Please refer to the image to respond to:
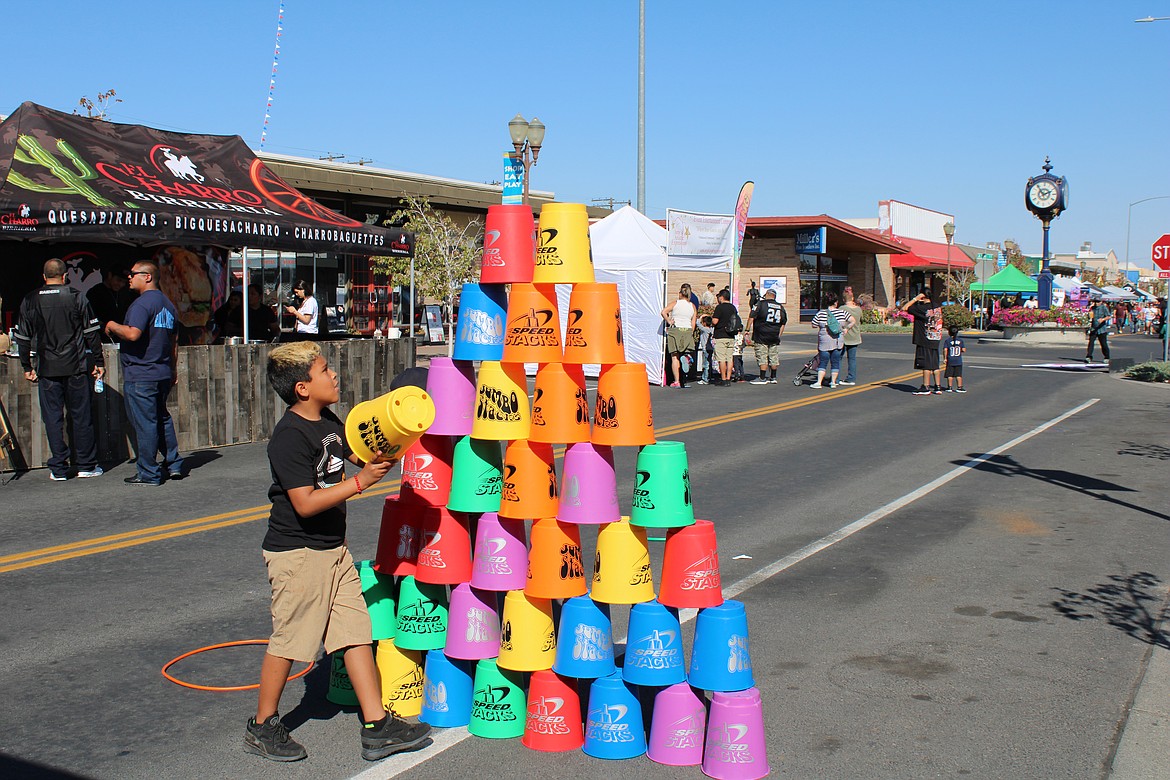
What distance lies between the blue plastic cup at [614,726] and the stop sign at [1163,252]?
22.5 metres

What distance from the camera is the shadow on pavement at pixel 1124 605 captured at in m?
6.15

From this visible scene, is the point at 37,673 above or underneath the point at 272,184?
underneath

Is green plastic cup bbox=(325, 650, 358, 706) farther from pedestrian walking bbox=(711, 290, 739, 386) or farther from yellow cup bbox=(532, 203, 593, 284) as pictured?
pedestrian walking bbox=(711, 290, 739, 386)

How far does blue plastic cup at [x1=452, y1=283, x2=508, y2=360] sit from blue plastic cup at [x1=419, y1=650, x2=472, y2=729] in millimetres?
1454

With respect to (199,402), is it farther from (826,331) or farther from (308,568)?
(826,331)

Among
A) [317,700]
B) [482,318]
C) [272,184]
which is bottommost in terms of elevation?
[317,700]

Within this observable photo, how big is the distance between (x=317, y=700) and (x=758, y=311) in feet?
56.7

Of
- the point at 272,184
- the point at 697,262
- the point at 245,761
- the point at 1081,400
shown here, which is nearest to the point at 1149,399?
the point at 1081,400

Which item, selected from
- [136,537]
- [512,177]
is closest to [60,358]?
[136,537]

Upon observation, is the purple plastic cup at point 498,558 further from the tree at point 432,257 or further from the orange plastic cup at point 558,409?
the tree at point 432,257

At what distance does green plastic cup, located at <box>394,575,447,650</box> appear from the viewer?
483 cm

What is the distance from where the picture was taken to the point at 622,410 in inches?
193

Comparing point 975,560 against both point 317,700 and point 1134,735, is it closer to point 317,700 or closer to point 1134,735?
point 1134,735

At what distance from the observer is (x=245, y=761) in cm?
434
